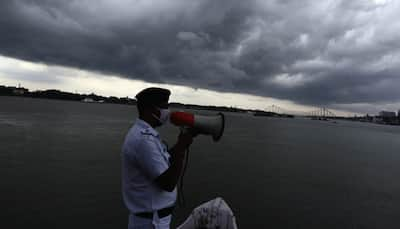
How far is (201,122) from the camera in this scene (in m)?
2.81

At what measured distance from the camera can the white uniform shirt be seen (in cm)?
233

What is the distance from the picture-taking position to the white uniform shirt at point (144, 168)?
2.33m

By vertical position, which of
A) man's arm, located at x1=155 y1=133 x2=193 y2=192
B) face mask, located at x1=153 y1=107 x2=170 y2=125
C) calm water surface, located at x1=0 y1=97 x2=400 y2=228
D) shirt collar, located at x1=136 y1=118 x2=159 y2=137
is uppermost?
face mask, located at x1=153 y1=107 x2=170 y2=125

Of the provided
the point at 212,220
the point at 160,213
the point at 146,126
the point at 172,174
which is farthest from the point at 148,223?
the point at 212,220

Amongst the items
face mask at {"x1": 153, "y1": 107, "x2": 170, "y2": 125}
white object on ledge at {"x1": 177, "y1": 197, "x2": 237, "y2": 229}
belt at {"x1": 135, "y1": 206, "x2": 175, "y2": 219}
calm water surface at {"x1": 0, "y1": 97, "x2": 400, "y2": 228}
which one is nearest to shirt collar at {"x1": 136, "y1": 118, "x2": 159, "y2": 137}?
face mask at {"x1": 153, "y1": 107, "x2": 170, "y2": 125}

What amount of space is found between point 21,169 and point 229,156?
51.1 feet

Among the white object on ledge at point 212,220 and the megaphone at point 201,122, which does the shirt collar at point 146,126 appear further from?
the white object on ledge at point 212,220

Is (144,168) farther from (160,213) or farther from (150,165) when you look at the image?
(160,213)

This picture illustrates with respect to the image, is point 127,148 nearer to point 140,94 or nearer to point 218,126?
point 140,94

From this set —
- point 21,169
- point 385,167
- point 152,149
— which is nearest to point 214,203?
point 152,149

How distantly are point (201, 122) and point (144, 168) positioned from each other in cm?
79

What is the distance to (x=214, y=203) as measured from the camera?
5.06 meters

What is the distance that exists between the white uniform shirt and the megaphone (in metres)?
0.28

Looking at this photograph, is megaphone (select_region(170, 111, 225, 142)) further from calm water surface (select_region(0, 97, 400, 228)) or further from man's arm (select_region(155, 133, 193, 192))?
calm water surface (select_region(0, 97, 400, 228))
